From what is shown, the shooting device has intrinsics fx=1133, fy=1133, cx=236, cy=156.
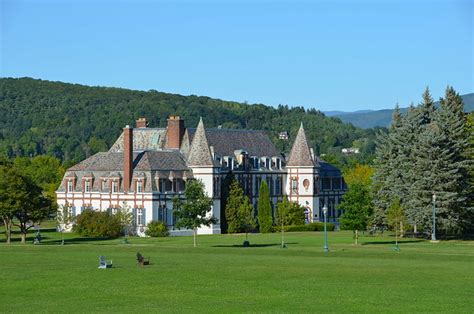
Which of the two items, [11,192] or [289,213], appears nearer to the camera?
[11,192]

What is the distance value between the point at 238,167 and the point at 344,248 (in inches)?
1540

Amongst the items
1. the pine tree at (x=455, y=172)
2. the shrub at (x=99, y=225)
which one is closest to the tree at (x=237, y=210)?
the shrub at (x=99, y=225)

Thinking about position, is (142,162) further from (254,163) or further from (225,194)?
(254,163)

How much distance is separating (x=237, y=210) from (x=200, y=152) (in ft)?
21.7

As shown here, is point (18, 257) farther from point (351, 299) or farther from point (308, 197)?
point (308, 197)

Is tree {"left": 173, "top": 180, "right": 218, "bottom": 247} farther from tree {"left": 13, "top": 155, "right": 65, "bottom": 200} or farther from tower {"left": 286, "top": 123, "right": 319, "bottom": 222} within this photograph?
tree {"left": 13, "top": 155, "right": 65, "bottom": 200}

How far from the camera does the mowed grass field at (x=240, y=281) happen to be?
39500 mm

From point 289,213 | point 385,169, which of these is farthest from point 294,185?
point 385,169

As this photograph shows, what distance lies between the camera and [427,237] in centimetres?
9219

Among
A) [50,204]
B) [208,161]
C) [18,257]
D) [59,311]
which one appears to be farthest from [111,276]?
[208,161]

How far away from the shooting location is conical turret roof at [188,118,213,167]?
108 m

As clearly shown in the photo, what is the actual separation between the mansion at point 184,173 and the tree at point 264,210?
2.52m

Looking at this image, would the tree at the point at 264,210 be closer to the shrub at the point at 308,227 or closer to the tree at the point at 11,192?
the shrub at the point at 308,227

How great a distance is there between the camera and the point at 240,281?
47656 millimetres
